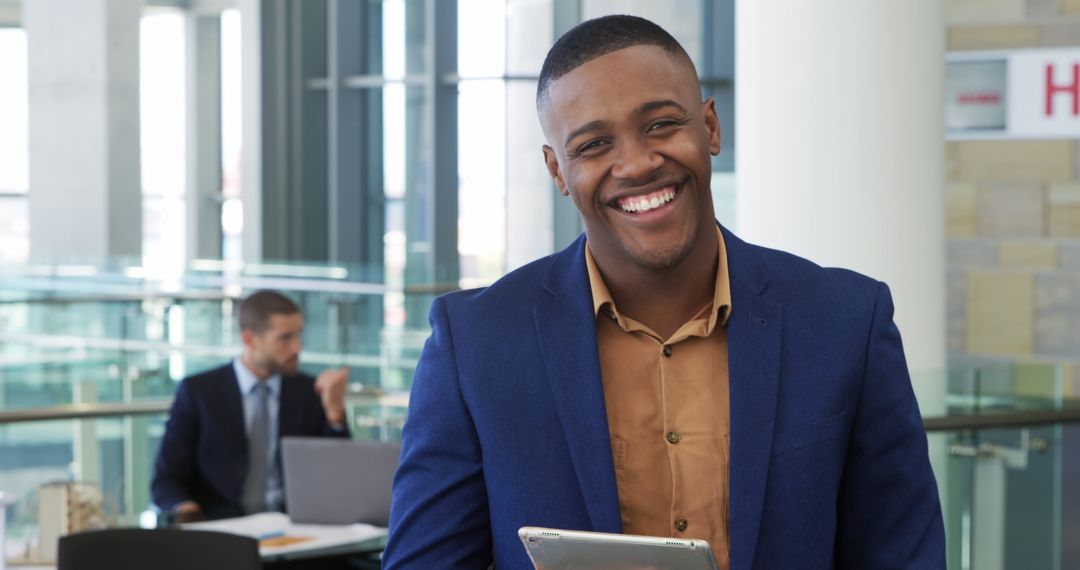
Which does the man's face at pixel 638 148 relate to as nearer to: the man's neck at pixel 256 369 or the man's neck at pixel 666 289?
the man's neck at pixel 666 289

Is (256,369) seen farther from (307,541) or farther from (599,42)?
(599,42)

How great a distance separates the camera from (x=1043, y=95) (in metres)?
7.80

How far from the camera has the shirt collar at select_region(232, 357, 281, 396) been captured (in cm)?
564

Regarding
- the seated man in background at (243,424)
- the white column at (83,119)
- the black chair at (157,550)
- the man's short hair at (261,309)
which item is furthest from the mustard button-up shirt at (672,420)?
the white column at (83,119)

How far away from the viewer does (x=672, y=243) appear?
172 cm

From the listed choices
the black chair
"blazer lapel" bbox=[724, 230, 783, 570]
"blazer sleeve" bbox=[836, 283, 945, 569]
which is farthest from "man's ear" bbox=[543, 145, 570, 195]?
the black chair

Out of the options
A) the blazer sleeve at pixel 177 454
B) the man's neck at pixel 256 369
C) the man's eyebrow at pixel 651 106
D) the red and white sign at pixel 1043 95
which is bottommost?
the blazer sleeve at pixel 177 454

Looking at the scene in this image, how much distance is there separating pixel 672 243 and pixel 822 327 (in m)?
0.20

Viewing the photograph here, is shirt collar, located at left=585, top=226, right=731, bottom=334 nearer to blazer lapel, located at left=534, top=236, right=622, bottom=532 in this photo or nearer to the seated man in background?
blazer lapel, located at left=534, top=236, right=622, bottom=532

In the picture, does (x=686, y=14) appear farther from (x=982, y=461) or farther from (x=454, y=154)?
(x=982, y=461)

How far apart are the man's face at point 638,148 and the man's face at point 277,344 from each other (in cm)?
414

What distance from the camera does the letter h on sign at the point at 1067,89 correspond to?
295 inches

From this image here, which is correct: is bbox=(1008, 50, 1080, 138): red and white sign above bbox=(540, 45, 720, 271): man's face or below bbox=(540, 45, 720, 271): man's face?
above

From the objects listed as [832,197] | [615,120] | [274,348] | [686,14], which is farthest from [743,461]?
→ [686,14]
